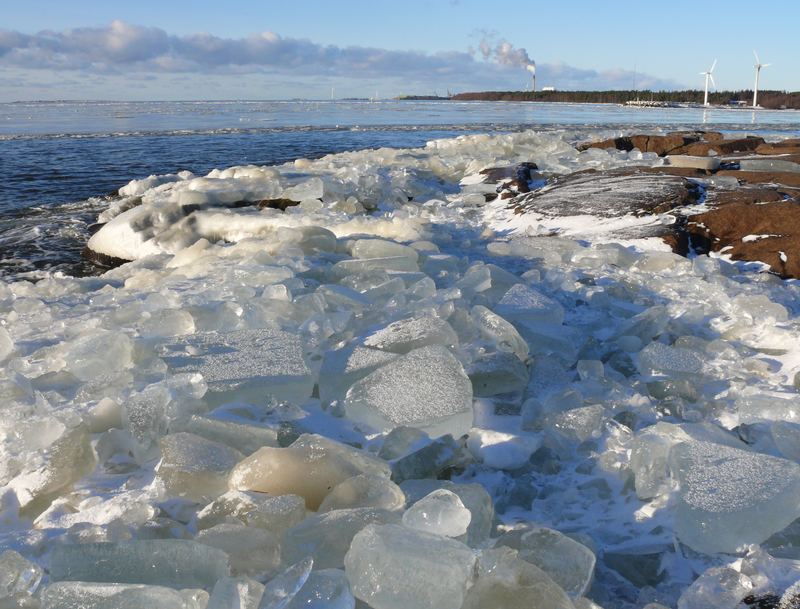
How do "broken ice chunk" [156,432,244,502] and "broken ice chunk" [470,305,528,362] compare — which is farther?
"broken ice chunk" [470,305,528,362]

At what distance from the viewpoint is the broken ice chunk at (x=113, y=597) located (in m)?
1.00

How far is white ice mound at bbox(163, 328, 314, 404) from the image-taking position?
5.89 feet

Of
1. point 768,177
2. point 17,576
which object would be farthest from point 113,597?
point 768,177

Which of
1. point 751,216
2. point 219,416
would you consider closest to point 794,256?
point 751,216

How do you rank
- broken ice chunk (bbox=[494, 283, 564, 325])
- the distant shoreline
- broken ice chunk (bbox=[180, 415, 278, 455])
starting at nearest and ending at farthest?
broken ice chunk (bbox=[180, 415, 278, 455]) < broken ice chunk (bbox=[494, 283, 564, 325]) < the distant shoreline

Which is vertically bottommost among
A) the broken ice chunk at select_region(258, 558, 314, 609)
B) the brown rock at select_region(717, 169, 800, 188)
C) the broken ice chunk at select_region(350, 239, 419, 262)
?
the broken ice chunk at select_region(258, 558, 314, 609)

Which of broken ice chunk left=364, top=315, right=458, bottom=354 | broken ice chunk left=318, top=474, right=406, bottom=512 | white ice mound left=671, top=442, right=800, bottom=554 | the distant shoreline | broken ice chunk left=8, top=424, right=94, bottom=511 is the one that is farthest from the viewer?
the distant shoreline

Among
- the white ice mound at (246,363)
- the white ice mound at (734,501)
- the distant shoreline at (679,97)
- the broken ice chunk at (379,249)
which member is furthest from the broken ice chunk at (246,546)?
the distant shoreline at (679,97)

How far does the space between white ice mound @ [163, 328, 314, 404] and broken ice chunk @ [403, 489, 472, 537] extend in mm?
730

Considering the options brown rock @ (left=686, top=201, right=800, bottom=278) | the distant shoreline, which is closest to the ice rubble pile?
brown rock @ (left=686, top=201, right=800, bottom=278)

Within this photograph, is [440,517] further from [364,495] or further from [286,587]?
[286,587]

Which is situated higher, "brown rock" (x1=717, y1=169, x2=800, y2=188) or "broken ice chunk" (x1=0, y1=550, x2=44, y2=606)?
"brown rock" (x1=717, y1=169, x2=800, y2=188)

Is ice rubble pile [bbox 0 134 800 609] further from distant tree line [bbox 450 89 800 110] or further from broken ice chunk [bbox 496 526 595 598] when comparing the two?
distant tree line [bbox 450 89 800 110]

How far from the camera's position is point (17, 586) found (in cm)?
108
